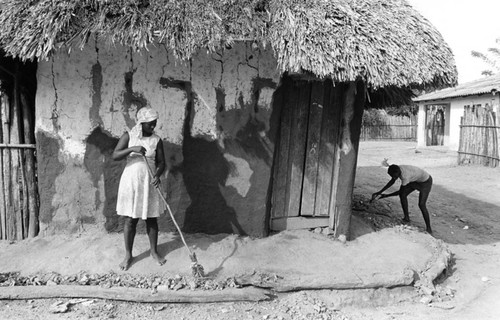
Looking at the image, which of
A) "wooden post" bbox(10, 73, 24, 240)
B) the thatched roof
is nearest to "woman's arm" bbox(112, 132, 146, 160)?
the thatched roof

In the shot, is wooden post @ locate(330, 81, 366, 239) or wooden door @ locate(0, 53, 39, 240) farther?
wooden post @ locate(330, 81, 366, 239)

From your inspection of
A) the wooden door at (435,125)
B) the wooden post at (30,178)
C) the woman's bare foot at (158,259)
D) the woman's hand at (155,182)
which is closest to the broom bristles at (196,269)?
the woman's bare foot at (158,259)

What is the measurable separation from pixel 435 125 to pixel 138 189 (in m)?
18.5

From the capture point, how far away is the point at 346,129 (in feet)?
16.6

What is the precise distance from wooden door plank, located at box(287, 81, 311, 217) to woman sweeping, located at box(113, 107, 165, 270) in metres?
1.74

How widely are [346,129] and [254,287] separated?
86.7 inches

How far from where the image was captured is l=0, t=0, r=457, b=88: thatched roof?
4.01 metres

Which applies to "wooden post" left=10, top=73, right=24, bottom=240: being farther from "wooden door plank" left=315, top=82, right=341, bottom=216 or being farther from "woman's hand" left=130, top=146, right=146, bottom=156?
"wooden door plank" left=315, top=82, right=341, bottom=216

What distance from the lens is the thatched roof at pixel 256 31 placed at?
4.01 metres

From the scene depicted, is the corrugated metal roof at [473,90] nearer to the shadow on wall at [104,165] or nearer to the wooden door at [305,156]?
the wooden door at [305,156]

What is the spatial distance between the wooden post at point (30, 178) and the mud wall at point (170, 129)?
0.14m

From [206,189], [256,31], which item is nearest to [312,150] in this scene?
[206,189]

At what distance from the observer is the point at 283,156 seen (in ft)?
16.7

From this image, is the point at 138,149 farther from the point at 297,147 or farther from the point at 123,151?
the point at 297,147
